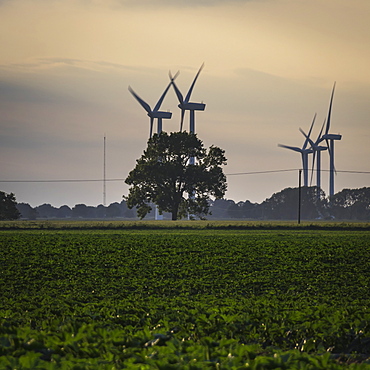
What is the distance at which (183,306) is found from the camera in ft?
67.8

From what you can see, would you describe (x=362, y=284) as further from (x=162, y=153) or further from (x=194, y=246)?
(x=162, y=153)

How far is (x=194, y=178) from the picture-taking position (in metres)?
121

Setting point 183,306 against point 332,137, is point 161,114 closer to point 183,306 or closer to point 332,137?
point 332,137

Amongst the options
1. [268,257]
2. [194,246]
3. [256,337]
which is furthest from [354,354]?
[194,246]

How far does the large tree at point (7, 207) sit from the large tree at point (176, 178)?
3534 centimetres

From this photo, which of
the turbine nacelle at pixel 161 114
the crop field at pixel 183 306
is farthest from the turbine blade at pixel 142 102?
the crop field at pixel 183 306

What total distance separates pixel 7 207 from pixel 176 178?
4231cm

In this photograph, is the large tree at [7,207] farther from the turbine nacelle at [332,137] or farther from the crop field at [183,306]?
the crop field at [183,306]

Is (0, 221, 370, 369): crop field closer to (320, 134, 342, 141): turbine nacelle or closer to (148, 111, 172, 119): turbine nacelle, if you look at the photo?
(148, 111, 172, 119): turbine nacelle

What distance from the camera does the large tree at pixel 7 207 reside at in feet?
476

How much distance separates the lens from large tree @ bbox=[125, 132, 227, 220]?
397 ft

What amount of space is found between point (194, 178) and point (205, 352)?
360ft

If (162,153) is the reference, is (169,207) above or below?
below

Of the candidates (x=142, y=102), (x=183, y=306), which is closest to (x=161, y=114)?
(x=142, y=102)
